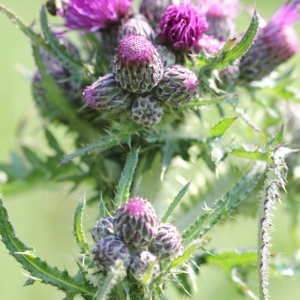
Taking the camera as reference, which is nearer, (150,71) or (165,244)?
(165,244)

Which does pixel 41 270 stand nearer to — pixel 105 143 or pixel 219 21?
pixel 105 143

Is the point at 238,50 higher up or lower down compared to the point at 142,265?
higher up

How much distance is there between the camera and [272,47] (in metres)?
3.95

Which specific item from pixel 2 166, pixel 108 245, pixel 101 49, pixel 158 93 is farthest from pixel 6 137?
pixel 108 245

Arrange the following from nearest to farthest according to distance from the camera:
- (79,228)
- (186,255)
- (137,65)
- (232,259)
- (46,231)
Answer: (186,255) → (79,228) → (137,65) → (232,259) → (46,231)

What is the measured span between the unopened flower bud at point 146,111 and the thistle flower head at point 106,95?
0.24 feet

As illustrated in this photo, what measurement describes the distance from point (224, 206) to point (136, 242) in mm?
631

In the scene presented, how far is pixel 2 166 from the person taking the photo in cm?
459

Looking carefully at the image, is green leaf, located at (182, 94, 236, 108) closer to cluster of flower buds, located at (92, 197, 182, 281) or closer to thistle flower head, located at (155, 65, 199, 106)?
thistle flower head, located at (155, 65, 199, 106)

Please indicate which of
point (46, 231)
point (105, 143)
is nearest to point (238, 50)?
point (105, 143)

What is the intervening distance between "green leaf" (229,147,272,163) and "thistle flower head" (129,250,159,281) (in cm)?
97

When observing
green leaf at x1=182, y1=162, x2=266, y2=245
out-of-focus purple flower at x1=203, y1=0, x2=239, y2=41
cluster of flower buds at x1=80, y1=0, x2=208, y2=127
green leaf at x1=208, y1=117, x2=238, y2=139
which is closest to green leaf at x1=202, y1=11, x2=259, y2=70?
cluster of flower buds at x1=80, y1=0, x2=208, y2=127

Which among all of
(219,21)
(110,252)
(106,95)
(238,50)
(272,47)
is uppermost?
(272,47)

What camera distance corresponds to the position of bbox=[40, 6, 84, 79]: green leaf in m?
3.64
